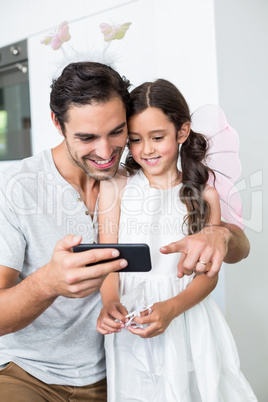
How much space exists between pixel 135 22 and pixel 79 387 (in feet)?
4.88

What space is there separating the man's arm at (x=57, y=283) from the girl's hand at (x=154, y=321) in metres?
0.23

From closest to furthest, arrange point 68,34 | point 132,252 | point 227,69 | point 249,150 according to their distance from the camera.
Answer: point 132,252 < point 68,34 < point 227,69 < point 249,150

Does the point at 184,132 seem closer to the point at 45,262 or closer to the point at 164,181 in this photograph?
the point at 164,181

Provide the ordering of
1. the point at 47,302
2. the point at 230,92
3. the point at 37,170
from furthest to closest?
the point at 230,92
the point at 37,170
the point at 47,302

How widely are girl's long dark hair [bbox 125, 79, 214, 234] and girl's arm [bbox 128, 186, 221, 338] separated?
0.03 m

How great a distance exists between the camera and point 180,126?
1.34 m

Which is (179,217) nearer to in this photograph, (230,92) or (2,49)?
(230,92)

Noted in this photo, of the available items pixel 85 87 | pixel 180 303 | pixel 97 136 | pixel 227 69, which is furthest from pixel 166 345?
pixel 227 69

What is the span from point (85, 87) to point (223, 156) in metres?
0.58

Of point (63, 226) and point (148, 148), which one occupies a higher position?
point (148, 148)

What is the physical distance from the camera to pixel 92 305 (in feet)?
4.23

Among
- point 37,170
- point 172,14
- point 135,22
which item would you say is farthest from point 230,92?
point 37,170

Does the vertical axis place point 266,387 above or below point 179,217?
below

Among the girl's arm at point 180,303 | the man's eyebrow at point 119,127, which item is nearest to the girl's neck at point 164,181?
the girl's arm at point 180,303
